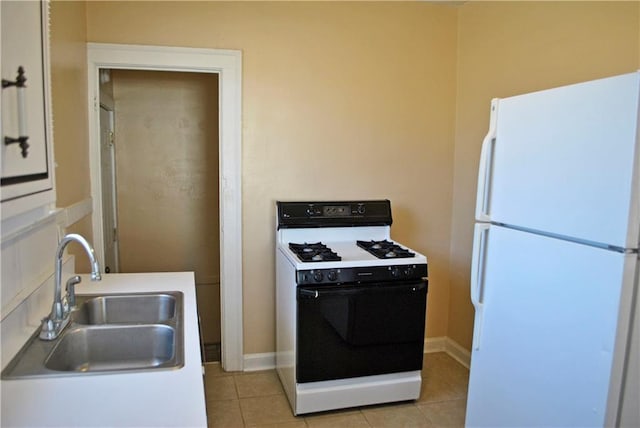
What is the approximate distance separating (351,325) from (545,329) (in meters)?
1.07

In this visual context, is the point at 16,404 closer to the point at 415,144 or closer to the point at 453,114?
the point at 415,144

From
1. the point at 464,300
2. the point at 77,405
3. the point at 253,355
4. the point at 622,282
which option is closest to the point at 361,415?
the point at 253,355

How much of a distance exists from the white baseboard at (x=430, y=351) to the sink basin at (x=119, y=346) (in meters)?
1.68

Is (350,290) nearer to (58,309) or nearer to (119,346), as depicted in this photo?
(119,346)

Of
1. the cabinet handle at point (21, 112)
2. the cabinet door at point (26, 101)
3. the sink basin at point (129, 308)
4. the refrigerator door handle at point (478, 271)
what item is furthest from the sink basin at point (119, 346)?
the refrigerator door handle at point (478, 271)

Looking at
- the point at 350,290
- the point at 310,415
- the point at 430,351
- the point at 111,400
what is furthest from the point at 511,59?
the point at 111,400

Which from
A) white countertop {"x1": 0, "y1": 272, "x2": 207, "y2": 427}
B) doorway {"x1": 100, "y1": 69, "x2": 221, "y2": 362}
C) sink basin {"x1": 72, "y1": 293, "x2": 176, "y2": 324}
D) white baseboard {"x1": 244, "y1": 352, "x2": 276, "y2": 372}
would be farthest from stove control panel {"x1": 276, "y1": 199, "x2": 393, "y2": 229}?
white countertop {"x1": 0, "y1": 272, "x2": 207, "y2": 427}

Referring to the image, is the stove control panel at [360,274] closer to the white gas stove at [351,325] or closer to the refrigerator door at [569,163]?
the white gas stove at [351,325]

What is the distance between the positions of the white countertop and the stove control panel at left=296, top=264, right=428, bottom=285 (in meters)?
1.19

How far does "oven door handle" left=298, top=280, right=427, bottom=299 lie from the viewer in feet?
8.36

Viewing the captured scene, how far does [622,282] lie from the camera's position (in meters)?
1.49

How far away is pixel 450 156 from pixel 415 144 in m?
0.29

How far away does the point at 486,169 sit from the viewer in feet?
6.95

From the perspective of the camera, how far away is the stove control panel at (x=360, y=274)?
8.33 ft
